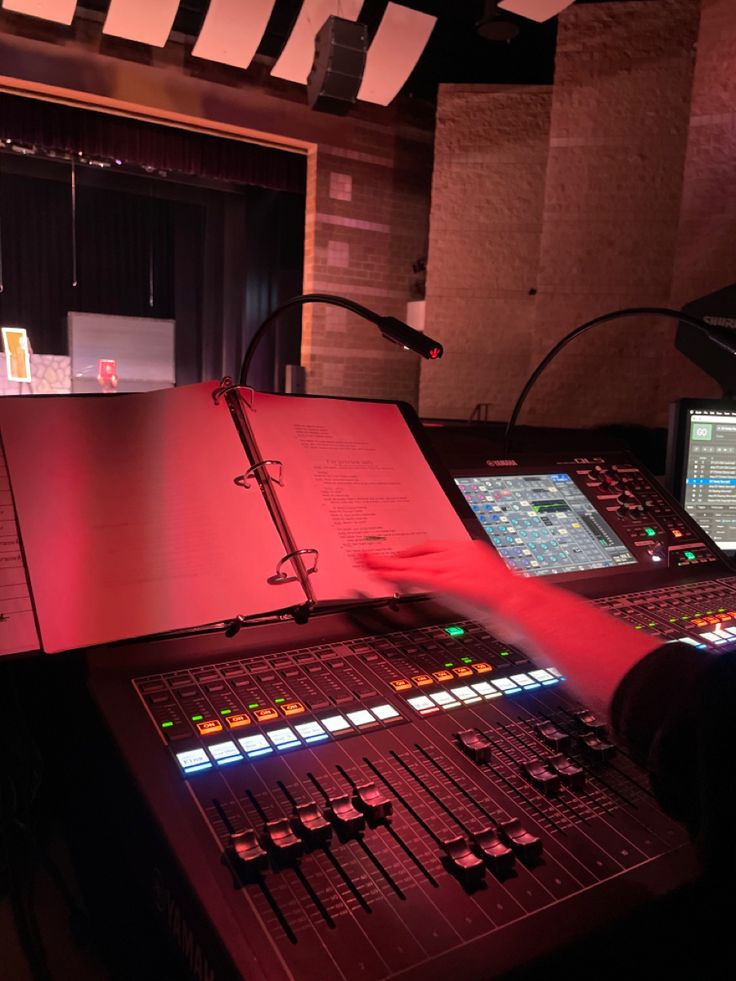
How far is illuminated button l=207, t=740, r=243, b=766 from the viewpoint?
0.61m

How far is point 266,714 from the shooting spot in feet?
2.23

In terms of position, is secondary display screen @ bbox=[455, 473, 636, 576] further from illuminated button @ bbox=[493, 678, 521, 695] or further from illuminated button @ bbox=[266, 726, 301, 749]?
illuminated button @ bbox=[266, 726, 301, 749]

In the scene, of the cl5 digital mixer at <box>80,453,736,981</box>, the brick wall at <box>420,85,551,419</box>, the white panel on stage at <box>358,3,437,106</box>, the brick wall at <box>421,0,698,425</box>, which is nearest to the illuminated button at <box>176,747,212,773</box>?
the cl5 digital mixer at <box>80,453,736,981</box>

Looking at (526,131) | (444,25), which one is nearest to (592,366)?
(526,131)

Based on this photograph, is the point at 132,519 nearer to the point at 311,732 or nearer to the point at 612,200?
the point at 311,732

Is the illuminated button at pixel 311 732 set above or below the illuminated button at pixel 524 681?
above

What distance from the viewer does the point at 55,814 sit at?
0.91 metres

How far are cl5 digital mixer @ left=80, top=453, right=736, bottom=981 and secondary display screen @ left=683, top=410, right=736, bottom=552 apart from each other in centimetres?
64

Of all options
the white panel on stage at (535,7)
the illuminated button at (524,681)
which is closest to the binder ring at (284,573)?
the illuminated button at (524,681)

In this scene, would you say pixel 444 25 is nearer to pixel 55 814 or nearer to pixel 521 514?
pixel 521 514

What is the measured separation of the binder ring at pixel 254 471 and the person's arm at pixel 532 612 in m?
0.16

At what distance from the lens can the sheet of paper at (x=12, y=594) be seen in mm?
682

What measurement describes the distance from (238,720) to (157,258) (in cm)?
823

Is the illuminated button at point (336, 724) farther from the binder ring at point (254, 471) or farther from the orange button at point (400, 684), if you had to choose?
the binder ring at point (254, 471)
